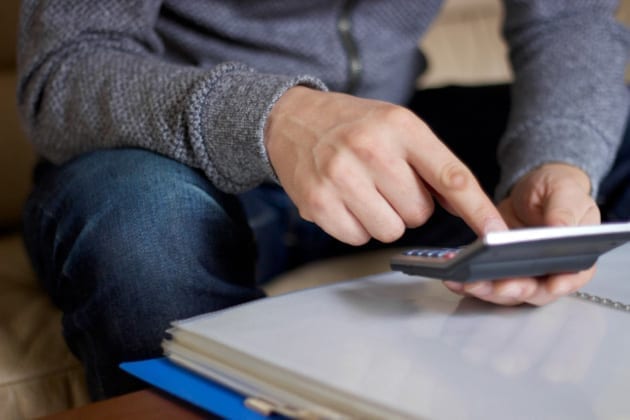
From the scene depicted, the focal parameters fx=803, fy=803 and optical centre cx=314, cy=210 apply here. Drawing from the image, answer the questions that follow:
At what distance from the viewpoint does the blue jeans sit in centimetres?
54

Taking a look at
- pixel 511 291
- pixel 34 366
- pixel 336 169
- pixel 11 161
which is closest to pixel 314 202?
pixel 336 169

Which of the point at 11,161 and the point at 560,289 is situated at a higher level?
the point at 560,289

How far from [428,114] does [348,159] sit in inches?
18.8

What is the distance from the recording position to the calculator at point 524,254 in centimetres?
40

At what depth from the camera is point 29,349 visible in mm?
682

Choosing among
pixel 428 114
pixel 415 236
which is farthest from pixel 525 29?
pixel 415 236

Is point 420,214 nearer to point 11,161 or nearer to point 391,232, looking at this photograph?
point 391,232

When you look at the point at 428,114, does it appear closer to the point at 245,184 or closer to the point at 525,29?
the point at 525,29

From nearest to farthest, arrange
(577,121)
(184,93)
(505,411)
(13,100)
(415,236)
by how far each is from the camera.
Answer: (505,411) → (184,93) → (577,121) → (415,236) → (13,100)

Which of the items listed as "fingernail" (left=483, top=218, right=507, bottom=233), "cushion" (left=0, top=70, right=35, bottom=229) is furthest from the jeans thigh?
"cushion" (left=0, top=70, right=35, bottom=229)

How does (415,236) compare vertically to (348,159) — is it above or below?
below

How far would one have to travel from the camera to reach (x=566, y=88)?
77 centimetres

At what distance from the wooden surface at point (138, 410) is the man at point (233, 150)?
0.43 ft

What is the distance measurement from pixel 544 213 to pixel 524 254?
18 centimetres
